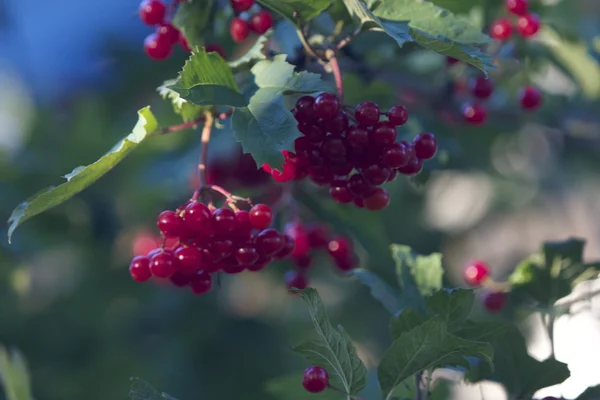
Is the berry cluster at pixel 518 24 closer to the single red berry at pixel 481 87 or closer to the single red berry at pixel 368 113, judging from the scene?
the single red berry at pixel 481 87

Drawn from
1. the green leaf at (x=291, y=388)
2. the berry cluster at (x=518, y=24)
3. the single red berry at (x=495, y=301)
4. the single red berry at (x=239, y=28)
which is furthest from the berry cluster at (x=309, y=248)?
the berry cluster at (x=518, y=24)

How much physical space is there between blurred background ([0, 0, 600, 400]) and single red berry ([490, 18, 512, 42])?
0.06 m

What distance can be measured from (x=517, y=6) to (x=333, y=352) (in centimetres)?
112

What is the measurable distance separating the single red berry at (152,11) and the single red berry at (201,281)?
55 cm

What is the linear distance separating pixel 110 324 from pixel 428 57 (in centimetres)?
172

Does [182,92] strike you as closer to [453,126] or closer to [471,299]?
[471,299]

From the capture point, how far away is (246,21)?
1.45 meters

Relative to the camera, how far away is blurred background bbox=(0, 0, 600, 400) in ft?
6.45

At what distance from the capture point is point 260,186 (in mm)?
1978

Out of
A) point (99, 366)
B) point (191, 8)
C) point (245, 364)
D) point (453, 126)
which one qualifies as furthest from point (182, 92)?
point (245, 364)

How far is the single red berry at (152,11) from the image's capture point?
1.45m

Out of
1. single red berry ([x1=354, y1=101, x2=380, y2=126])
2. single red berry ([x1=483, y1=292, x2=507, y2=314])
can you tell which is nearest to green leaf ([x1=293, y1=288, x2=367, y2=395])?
single red berry ([x1=354, y1=101, x2=380, y2=126])

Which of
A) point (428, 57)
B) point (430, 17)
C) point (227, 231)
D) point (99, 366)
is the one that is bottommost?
point (99, 366)

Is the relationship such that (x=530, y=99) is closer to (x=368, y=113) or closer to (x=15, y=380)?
(x=368, y=113)
